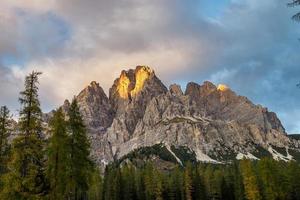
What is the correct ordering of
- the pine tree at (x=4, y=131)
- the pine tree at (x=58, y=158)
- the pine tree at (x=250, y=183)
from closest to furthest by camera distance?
the pine tree at (x=4, y=131) → the pine tree at (x=58, y=158) → the pine tree at (x=250, y=183)

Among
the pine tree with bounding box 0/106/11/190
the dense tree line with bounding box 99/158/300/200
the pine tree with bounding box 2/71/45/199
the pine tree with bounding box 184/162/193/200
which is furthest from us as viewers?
the pine tree with bounding box 184/162/193/200

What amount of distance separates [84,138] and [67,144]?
2921 millimetres

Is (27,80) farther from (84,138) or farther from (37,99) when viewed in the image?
(84,138)

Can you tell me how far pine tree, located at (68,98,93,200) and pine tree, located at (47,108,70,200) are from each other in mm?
875

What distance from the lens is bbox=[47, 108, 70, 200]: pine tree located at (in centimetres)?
4425

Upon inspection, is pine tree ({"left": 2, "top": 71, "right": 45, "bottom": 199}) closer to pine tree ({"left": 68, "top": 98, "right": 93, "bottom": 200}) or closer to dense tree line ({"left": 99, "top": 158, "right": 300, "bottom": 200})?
pine tree ({"left": 68, "top": 98, "right": 93, "bottom": 200})

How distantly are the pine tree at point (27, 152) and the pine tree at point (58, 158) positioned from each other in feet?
22.0

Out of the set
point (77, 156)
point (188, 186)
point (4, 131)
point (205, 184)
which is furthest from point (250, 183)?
point (4, 131)

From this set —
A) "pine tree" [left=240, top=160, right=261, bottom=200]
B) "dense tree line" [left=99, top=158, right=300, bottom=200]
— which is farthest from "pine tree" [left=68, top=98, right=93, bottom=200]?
"dense tree line" [left=99, top=158, right=300, bottom=200]

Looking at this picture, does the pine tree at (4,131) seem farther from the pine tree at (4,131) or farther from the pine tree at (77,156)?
the pine tree at (77,156)

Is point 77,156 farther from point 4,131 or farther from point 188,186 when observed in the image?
point 188,186

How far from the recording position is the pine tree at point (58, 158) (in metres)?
44.2

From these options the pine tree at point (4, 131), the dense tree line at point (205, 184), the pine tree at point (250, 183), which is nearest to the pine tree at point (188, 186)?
the dense tree line at point (205, 184)

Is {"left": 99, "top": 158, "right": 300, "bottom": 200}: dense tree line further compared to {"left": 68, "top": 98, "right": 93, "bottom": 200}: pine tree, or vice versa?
{"left": 99, "top": 158, "right": 300, "bottom": 200}: dense tree line
